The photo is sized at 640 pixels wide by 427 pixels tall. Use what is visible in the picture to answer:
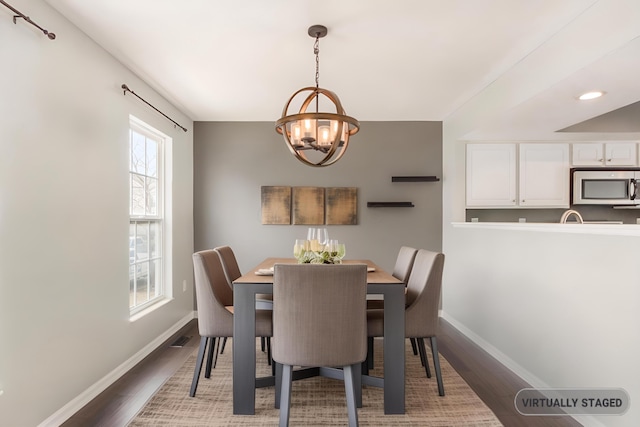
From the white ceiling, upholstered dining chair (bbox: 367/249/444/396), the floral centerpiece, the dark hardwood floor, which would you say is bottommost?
the dark hardwood floor

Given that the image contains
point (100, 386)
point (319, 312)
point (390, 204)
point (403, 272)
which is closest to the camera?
point (319, 312)

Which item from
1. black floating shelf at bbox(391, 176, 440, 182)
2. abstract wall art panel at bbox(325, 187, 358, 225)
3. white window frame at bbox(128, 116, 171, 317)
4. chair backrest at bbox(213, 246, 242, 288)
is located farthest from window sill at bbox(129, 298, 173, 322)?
black floating shelf at bbox(391, 176, 440, 182)

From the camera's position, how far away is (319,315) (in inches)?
78.1

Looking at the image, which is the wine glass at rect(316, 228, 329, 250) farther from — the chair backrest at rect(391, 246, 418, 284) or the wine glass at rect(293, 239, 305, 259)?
the chair backrest at rect(391, 246, 418, 284)

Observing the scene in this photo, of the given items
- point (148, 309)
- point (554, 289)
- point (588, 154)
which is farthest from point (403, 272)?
point (588, 154)

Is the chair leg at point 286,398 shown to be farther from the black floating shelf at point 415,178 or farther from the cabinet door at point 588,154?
the cabinet door at point 588,154

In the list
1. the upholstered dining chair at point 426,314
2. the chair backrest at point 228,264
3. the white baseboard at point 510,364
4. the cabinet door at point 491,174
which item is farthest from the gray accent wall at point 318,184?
the upholstered dining chair at point 426,314

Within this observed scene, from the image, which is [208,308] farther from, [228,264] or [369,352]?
[369,352]

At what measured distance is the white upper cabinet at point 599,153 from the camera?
4262 mm

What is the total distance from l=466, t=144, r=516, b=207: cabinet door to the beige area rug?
2214 millimetres

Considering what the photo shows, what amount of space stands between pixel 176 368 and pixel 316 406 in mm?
1270

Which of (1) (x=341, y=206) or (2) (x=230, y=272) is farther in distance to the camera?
(1) (x=341, y=206)

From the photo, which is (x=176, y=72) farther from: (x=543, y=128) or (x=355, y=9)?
(x=543, y=128)

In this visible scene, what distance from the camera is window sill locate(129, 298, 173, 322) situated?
3.15 m
